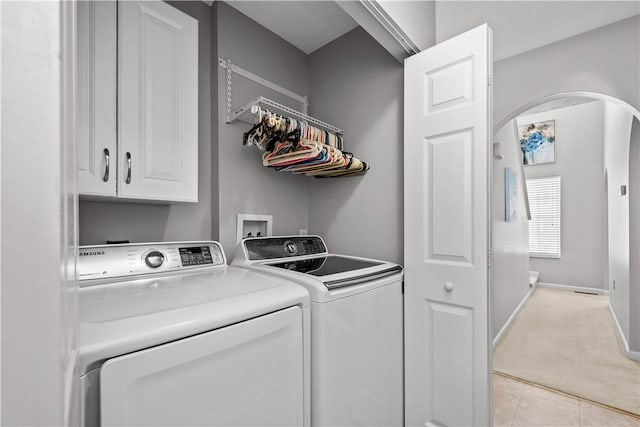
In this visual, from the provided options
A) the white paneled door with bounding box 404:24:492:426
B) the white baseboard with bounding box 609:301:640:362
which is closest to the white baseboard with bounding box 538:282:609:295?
the white baseboard with bounding box 609:301:640:362

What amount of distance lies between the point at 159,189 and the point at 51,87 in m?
1.17

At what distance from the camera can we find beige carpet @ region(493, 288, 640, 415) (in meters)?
2.18

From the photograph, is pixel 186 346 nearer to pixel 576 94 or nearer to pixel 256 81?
pixel 256 81

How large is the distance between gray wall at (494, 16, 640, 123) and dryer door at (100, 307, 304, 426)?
91.9 inches

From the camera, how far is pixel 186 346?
786 mm

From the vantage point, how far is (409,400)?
1654mm

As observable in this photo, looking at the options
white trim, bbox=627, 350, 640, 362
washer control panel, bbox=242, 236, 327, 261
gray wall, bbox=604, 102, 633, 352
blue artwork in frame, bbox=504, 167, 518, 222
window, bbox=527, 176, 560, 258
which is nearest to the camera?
washer control panel, bbox=242, 236, 327, 261

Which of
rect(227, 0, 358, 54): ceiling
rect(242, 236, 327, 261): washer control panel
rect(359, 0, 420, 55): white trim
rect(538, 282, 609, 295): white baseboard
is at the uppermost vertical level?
rect(227, 0, 358, 54): ceiling

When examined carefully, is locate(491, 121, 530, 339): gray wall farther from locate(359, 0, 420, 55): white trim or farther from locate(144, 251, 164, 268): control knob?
locate(144, 251, 164, 268): control knob

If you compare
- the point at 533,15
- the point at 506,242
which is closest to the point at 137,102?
the point at 533,15

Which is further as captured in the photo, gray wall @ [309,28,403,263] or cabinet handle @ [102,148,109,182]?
gray wall @ [309,28,403,263]

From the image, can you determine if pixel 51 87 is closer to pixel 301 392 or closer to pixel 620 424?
pixel 301 392

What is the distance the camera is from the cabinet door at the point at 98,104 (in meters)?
1.16

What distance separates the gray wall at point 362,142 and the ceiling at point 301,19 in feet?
0.33
